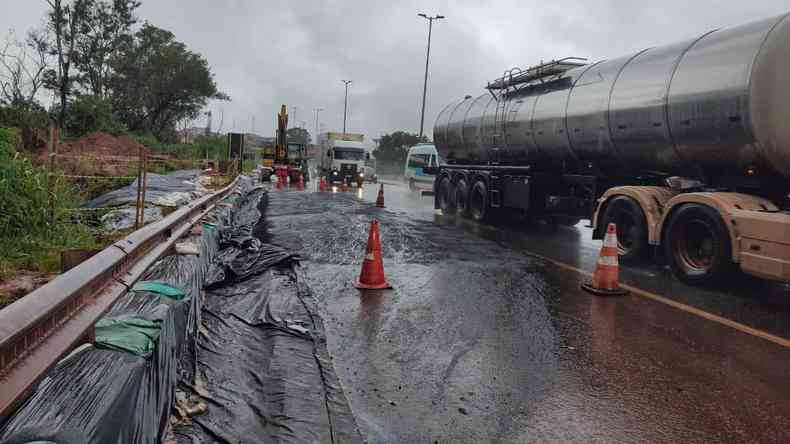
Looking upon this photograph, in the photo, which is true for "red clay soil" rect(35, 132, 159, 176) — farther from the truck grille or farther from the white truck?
the truck grille

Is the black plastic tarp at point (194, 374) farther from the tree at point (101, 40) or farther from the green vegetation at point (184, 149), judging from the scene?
the tree at point (101, 40)

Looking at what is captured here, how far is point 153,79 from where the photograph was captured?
143ft

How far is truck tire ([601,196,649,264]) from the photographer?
27.5 ft

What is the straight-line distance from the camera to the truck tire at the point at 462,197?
15.5 metres

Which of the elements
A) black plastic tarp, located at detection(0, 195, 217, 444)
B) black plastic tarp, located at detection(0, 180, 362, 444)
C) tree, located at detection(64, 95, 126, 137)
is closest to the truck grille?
tree, located at detection(64, 95, 126, 137)

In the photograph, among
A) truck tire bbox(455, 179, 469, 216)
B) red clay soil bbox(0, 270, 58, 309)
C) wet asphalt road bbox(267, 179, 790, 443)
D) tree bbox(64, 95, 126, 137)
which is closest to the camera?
wet asphalt road bbox(267, 179, 790, 443)

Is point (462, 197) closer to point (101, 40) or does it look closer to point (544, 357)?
point (544, 357)

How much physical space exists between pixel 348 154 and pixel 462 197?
790 inches

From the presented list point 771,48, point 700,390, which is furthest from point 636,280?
point 700,390

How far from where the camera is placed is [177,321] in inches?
124

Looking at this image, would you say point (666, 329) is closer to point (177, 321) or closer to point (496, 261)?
point (496, 261)

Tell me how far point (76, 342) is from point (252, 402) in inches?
52.9

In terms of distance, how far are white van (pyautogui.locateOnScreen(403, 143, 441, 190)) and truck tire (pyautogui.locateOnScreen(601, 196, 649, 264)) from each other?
2111 centimetres

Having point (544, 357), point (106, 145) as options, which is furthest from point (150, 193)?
point (106, 145)
